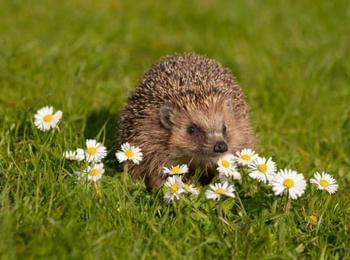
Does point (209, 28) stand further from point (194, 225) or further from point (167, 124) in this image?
point (194, 225)

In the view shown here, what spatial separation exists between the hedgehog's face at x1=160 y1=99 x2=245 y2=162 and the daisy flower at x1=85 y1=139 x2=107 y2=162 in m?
0.82

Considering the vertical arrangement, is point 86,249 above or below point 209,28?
below

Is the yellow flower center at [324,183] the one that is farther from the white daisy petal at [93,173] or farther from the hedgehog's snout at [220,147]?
the white daisy petal at [93,173]

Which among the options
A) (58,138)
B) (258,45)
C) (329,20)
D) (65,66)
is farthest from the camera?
(329,20)

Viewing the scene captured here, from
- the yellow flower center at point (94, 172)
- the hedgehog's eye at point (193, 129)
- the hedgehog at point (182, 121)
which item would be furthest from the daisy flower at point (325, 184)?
the yellow flower center at point (94, 172)

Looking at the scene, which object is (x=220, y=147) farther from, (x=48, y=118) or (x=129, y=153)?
(x=48, y=118)

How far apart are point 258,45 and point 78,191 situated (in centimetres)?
458

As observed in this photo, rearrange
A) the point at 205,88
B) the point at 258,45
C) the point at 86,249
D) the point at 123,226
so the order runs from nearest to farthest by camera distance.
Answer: the point at 86,249 → the point at 123,226 → the point at 205,88 → the point at 258,45

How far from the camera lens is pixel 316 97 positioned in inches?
266

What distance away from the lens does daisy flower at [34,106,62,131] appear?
183 inches

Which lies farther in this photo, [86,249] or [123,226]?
[123,226]

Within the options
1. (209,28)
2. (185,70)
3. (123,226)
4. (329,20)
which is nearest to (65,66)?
(185,70)

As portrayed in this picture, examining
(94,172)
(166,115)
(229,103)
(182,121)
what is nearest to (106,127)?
(166,115)

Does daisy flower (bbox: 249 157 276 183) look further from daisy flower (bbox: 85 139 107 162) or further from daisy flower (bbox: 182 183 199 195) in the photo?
daisy flower (bbox: 85 139 107 162)
